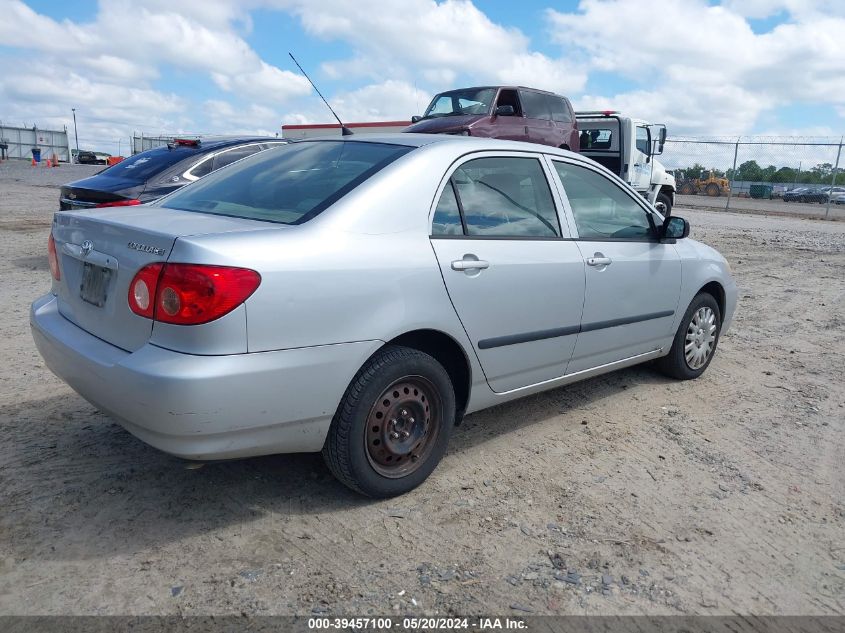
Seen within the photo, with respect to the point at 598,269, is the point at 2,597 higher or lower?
lower

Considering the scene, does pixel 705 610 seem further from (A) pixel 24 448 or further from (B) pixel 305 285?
(A) pixel 24 448

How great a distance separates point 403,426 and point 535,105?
10.1 metres

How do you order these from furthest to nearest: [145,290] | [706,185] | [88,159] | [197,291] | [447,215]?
[88,159] < [706,185] < [447,215] < [145,290] < [197,291]

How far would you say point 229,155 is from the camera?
804 centimetres

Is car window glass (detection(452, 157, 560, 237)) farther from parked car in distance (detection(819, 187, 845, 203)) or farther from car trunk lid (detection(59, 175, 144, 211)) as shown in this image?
parked car in distance (detection(819, 187, 845, 203))

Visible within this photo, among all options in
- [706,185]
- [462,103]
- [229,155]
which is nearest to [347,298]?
[229,155]

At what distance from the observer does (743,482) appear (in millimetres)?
3410

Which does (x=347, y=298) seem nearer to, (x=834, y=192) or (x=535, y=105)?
(x=535, y=105)

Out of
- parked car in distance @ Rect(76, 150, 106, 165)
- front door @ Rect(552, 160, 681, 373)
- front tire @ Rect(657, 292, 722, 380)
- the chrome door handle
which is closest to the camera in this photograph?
the chrome door handle

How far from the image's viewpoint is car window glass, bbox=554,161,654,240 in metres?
3.96

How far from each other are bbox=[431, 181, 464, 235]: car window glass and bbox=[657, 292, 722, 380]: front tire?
7.54 ft

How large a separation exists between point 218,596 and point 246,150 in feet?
21.9

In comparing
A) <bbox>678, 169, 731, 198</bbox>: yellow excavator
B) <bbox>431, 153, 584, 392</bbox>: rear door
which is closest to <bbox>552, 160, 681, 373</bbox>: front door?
<bbox>431, 153, 584, 392</bbox>: rear door

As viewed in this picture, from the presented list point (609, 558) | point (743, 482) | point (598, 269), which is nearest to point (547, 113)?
point (598, 269)
